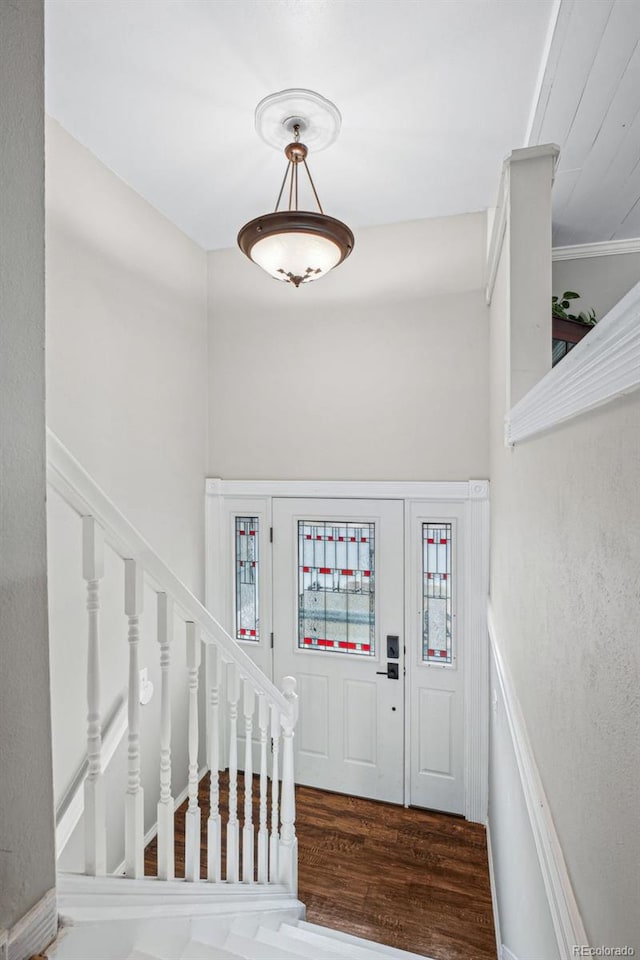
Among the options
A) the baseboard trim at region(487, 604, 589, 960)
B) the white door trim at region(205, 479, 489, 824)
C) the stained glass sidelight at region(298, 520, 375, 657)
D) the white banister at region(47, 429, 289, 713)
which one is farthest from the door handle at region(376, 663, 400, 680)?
the white banister at region(47, 429, 289, 713)

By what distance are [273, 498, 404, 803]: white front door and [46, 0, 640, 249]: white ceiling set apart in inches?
74.8

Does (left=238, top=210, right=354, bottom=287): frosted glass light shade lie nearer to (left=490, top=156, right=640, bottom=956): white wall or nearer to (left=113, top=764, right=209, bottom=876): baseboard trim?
(left=490, top=156, right=640, bottom=956): white wall

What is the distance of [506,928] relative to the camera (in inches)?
79.4

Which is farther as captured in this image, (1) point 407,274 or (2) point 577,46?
(1) point 407,274

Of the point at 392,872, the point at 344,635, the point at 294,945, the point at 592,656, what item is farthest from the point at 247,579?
the point at 592,656

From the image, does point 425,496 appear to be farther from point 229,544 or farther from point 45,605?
point 45,605

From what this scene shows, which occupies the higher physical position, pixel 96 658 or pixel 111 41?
pixel 111 41

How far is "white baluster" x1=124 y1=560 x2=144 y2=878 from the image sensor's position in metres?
1.29

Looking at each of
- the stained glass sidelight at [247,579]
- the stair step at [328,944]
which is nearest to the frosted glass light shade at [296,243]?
the stained glass sidelight at [247,579]

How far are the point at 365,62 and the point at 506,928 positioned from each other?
3283mm

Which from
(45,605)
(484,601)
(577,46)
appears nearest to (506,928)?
(484,601)

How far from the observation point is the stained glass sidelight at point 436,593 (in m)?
3.34

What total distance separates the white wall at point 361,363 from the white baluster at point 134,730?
2.30 m

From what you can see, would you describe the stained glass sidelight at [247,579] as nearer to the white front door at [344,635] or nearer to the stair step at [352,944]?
the white front door at [344,635]
